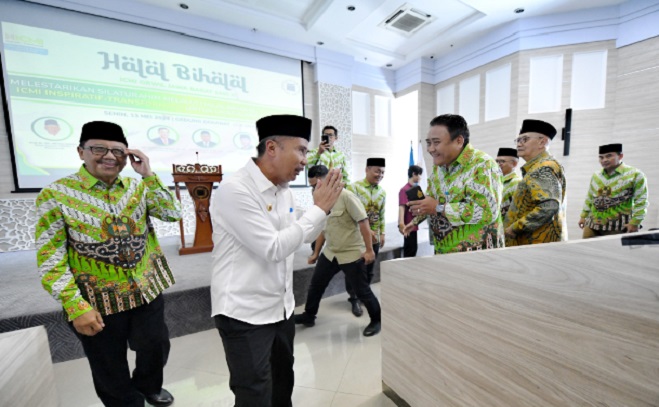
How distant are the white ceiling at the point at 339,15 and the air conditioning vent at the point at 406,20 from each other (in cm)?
8

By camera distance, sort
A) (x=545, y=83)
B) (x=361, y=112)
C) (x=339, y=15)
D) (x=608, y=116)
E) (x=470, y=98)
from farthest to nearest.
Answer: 1. (x=361, y=112)
2. (x=470, y=98)
3. (x=545, y=83)
4. (x=339, y=15)
5. (x=608, y=116)

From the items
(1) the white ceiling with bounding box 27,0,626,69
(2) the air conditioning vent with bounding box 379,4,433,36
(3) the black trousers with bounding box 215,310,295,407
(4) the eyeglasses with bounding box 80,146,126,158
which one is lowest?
(3) the black trousers with bounding box 215,310,295,407

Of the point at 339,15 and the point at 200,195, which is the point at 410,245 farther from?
the point at 339,15

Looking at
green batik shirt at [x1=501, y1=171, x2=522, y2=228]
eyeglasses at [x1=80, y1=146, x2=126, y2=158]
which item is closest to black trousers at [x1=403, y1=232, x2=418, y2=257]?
green batik shirt at [x1=501, y1=171, x2=522, y2=228]

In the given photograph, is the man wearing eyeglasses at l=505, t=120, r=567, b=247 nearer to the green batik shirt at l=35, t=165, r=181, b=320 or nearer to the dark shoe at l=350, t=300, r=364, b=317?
the dark shoe at l=350, t=300, r=364, b=317

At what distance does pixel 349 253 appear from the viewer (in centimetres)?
211

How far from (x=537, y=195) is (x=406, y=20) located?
4486mm

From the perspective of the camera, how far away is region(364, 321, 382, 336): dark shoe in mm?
2072

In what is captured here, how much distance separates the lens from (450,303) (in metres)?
0.87

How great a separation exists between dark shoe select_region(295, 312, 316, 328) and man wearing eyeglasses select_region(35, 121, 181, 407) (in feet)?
3.51

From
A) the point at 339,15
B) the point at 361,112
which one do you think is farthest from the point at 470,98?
the point at 339,15

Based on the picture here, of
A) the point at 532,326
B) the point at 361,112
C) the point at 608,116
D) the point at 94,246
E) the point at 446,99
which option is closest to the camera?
the point at 532,326

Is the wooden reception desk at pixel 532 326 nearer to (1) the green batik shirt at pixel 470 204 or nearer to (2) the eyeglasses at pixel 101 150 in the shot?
(1) the green batik shirt at pixel 470 204

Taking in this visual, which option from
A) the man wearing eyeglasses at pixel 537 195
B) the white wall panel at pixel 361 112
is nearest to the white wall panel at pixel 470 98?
the white wall panel at pixel 361 112
